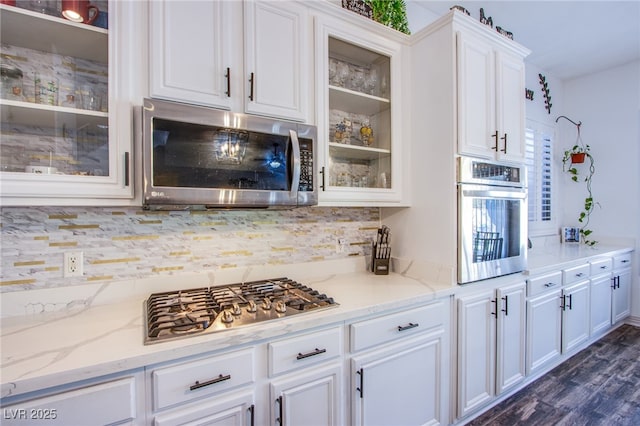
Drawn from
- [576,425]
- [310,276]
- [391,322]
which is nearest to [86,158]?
[310,276]

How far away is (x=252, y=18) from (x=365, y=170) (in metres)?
1.02

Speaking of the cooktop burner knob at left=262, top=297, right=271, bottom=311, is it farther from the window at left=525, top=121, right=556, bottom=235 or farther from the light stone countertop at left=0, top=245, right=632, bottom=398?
the window at left=525, top=121, right=556, bottom=235

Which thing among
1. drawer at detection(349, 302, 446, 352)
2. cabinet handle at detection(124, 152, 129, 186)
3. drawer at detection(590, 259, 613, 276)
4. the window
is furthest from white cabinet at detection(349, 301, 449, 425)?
the window

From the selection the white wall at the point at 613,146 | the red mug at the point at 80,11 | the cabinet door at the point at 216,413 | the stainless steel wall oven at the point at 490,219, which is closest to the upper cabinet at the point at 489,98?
the stainless steel wall oven at the point at 490,219

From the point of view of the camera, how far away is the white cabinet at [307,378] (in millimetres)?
1226

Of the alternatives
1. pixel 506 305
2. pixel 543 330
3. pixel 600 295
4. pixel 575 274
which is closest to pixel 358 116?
pixel 506 305

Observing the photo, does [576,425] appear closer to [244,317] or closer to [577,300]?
[577,300]

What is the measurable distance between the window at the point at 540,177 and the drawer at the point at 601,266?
67 centimetres

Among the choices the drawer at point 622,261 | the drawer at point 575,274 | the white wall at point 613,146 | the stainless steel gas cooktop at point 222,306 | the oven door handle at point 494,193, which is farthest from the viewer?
the white wall at point 613,146

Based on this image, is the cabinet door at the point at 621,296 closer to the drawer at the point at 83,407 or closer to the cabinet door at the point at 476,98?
the cabinet door at the point at 476,98

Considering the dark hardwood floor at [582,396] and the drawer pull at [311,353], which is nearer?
the drawer pull at [311,353]

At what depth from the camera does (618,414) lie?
2051 millimetres

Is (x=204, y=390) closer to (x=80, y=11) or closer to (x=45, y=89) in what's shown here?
(x=45, y=89)

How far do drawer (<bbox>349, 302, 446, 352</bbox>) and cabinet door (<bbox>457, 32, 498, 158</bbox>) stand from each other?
93cm
